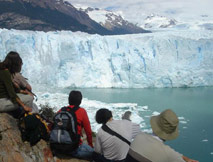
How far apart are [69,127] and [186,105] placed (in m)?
8.22

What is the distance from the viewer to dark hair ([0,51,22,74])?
63.3 inches

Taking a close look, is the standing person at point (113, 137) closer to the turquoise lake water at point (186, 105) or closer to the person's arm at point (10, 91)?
the person's arm at point (10, 91)

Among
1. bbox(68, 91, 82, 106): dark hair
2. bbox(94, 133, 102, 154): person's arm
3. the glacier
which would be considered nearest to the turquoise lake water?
the glacier

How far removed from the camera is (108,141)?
4.58ft

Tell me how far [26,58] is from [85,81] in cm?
305

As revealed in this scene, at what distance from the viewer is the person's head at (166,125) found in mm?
1066

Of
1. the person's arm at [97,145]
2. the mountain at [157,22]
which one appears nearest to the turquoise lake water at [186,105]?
the person's arm at [97,145]

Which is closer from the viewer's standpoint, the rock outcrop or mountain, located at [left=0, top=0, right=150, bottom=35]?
the rock outcrop

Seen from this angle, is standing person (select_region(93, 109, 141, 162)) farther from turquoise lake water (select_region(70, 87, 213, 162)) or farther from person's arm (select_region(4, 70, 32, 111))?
turquoise lake water (select_region(70, 87, 213, 162))

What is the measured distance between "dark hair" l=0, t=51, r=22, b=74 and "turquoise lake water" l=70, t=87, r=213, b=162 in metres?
4.06

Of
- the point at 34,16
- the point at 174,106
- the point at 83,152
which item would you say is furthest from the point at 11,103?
the point at 34,16

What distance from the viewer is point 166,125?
1.08m

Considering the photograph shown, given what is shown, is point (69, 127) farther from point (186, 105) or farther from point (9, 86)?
point (186, 105)

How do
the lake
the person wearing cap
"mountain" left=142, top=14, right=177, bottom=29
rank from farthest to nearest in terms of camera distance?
1. "mountain" left=142, top=14, right=177, bottom=29
2. the lake
3. the person wearing cap
